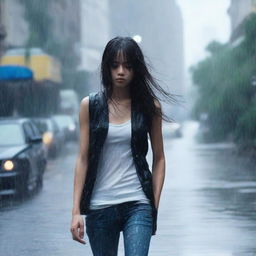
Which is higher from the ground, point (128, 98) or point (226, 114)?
point (128, 98)

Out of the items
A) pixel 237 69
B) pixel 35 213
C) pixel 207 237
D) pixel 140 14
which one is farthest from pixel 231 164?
pixel 140 14

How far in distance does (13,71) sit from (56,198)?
Answer: 2227 centimetres

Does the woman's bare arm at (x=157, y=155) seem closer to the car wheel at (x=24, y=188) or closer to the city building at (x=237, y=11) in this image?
the car wheel at (x=24, y=188)

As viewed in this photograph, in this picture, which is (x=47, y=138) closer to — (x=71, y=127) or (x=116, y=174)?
(x=71, y=127)

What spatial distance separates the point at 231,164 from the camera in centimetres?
2539

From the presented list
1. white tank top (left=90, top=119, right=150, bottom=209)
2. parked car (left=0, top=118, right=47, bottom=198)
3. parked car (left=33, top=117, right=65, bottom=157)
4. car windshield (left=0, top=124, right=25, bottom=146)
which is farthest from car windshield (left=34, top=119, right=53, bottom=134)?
white tank top (left=90, top=119, right=150, bottom=209)

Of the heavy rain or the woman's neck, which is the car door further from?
the woman's neck

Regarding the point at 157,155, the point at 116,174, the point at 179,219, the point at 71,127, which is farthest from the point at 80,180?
the point at 71,127

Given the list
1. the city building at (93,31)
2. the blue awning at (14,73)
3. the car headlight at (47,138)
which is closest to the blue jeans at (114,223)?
the car headlight at (47,138)

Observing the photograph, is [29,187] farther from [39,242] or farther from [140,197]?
[140,197]

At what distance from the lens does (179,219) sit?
1223 centimetres

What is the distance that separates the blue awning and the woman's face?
107 feet

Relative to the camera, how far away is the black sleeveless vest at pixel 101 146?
488 centimetres

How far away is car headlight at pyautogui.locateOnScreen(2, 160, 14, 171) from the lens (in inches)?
575
